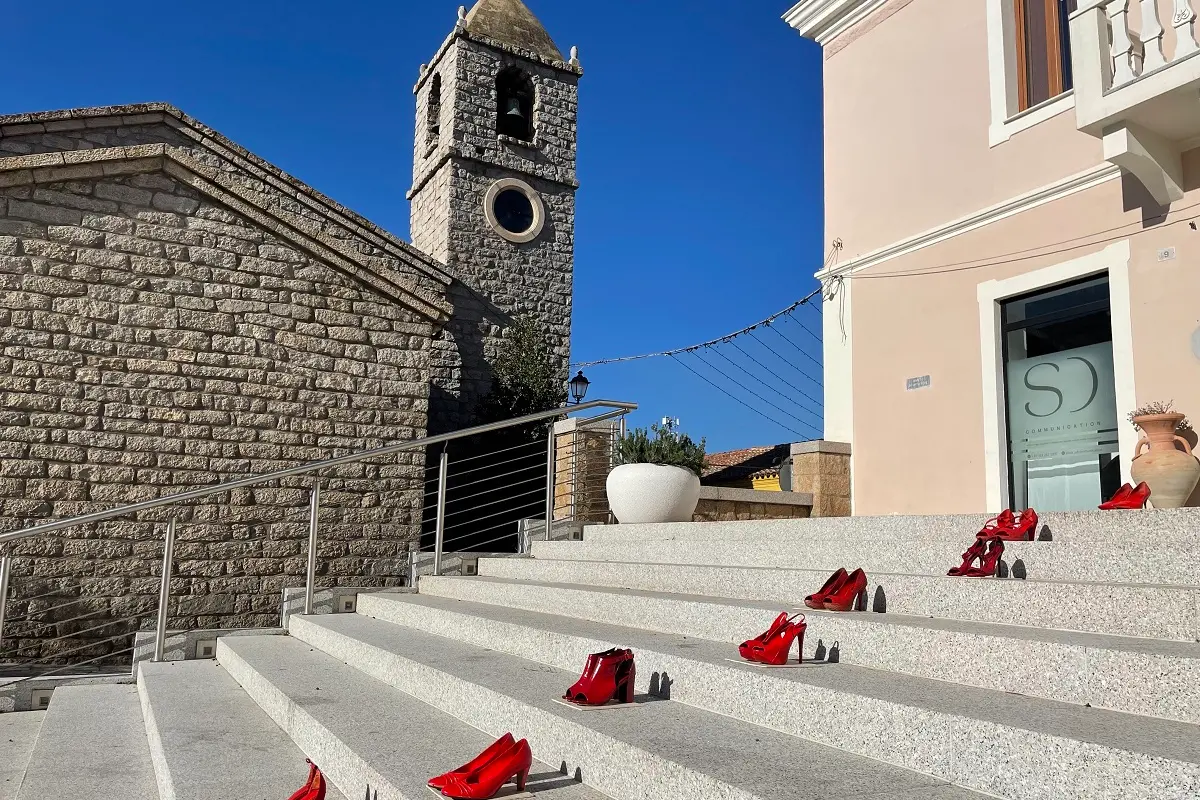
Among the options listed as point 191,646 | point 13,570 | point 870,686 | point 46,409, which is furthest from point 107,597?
point 870,686

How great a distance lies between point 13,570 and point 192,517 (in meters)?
1.29

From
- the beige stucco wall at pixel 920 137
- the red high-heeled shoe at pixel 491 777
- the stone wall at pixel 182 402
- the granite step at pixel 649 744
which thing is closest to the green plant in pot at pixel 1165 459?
the beige stucco wall at pixel 920 137

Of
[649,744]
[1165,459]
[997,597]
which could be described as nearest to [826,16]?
[1165,459]

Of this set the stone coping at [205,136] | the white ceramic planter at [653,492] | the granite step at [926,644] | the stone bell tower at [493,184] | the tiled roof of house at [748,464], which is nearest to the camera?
the granite step at [926,644]

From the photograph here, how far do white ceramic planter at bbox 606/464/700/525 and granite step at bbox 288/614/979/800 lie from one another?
2557 millimetres

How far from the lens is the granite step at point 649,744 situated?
182 centimetres

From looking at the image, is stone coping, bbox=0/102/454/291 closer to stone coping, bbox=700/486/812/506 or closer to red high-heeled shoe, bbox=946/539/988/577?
stone coping, bbox=700/486/812/506

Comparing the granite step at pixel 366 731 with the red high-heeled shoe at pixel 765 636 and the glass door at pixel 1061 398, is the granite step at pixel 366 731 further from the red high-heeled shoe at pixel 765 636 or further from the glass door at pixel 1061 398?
the glass door at pixel 1061 398

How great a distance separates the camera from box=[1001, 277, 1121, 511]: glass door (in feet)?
19.1

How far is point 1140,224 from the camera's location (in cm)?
557

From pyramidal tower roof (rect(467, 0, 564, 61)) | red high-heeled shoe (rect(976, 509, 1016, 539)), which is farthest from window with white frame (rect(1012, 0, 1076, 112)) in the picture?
pyramidal tower roof (rect(467, 0, 564, 61))

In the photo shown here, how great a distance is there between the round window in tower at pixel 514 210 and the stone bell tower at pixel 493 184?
0.06 feet

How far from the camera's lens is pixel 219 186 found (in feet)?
26.0

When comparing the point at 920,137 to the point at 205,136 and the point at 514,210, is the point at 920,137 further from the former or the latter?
the point at 514,210
